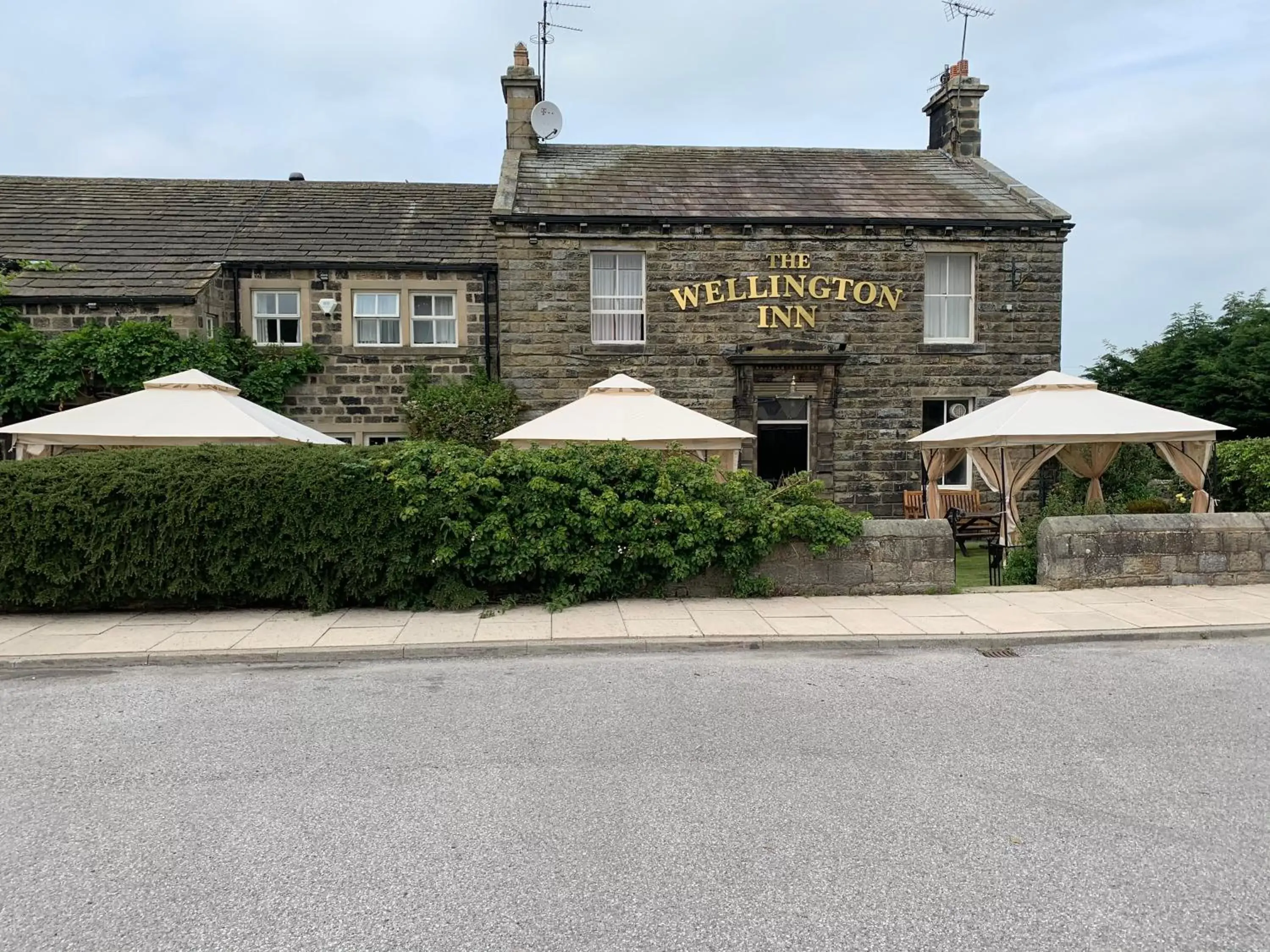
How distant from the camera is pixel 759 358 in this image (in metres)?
16.9

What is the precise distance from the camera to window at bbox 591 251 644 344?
17125 mm

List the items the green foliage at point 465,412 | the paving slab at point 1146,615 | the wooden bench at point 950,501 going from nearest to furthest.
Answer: the paving slab at point 1146,615
the green foliage at point 465,412
the wooden bench at point 950,501

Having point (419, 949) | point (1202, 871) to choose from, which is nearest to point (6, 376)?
point (419, 949)

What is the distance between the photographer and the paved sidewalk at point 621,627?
24.3 feet

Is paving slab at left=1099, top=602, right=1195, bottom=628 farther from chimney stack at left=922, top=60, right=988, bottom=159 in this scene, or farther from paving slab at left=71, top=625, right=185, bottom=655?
chimney stack at left=922, top=60, right=988, bottom=159

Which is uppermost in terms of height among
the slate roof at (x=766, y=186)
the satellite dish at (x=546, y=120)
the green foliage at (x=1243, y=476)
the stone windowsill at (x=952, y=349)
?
the satellite dish at (x=546, y=120)

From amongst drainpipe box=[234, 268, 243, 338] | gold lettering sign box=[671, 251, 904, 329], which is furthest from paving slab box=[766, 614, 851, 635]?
drainpipe box=[234, 268, 243, 338]

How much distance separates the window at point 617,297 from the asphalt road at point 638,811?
11.4 meters

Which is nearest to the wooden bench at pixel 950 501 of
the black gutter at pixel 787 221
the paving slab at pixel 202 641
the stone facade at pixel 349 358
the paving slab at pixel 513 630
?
the black gutter at pixel 787 221

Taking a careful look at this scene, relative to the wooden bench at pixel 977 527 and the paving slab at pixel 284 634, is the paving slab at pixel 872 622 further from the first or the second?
the paving slab at pixel 284 634

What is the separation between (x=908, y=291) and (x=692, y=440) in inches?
327

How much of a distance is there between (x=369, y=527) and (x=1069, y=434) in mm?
9569

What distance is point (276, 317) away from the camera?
17.6m

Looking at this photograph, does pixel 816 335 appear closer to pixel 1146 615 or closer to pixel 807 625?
pixel 1146 615
